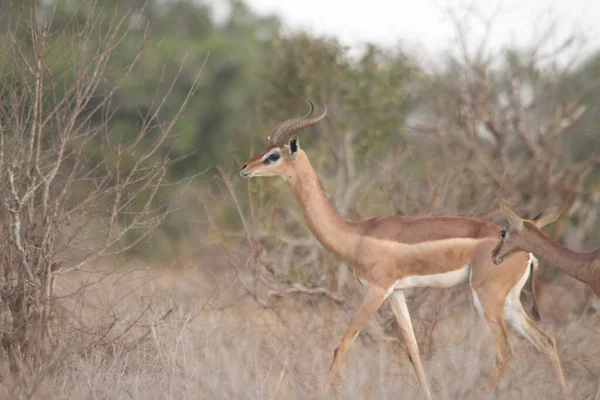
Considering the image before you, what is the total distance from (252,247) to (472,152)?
13.3 ft

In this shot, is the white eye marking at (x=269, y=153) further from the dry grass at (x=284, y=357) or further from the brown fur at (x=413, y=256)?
the dry grass at (x=284, y=357)

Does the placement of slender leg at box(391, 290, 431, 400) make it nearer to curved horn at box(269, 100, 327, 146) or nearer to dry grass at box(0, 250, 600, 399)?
dry grass at box(0, 250, 600, 399)

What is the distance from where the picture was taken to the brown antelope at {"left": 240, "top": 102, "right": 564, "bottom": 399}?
598 centimetres

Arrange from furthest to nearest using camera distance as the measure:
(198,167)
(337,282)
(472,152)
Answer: (198,167), (472,152), (337,282)

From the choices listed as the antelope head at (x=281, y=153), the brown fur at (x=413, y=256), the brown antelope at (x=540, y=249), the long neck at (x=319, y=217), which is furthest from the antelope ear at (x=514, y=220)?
the antelope head at (x=281, y=153)

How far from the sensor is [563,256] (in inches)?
223

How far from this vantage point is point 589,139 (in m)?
17.3

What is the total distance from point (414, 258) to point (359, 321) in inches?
20.7

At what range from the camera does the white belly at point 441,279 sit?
20.1 ft

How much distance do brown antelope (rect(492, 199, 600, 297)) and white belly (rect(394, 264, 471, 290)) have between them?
0.40m

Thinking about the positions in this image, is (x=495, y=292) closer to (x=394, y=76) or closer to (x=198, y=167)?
(x=394, y=76)

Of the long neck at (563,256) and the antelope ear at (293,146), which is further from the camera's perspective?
the antelope ear at (293,146)

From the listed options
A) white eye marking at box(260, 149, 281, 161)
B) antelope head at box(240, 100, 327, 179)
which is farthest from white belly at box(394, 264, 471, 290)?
white eye marking at box(260, 149, 281, 161)

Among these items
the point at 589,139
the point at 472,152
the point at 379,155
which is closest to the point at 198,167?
the point at 379,155
